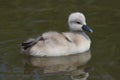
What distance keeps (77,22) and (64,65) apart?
47.6 inches

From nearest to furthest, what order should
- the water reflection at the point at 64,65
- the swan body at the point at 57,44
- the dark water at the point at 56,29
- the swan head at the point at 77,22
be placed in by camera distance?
1. the dark water at the point at 56,29
2. the water reflection at the point at 64,65
3. the swan body at the point at 57,44
4. the swan head at the point at 77,22

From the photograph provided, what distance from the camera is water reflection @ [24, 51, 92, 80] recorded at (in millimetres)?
10109

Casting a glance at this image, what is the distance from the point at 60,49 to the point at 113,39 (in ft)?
4.12

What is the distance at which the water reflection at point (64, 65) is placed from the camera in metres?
10.1

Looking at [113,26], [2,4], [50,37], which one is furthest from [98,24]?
[2,4]

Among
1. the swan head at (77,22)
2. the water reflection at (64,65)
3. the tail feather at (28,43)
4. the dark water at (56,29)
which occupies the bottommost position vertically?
the water reflection at (64,65)

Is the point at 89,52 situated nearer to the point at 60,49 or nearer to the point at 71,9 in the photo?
the point at 60,49

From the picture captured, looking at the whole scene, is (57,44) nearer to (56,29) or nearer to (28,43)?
(28,43)

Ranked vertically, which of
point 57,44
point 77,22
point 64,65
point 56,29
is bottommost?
point 64,65

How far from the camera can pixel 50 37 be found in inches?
429

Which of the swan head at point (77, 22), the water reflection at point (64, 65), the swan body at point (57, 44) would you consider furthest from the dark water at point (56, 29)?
the swan head at point (77, 22)

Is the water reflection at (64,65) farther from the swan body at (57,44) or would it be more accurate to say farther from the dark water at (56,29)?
the swan body at (57,44)

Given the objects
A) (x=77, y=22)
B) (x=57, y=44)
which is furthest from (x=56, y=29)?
(x=57, y=44)

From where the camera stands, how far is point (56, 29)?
40.2ft
